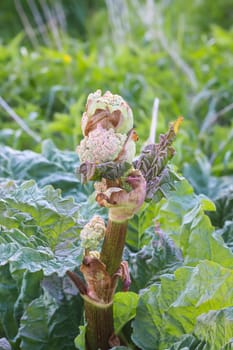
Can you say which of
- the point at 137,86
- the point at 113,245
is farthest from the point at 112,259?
the point at 137,86

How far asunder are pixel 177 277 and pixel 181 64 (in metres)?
1.79

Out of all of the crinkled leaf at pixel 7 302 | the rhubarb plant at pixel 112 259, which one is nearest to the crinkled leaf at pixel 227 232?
the rhubarb plant at pixel 112 259

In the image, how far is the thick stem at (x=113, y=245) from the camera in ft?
2.49

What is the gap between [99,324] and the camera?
82cm

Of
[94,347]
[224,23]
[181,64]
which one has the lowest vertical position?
[94,347]

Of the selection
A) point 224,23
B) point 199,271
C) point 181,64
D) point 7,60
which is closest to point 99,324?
point 199,271

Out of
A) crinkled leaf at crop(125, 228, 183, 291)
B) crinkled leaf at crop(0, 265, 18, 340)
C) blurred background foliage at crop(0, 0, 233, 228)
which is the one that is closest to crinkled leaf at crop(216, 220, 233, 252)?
crinkled leaf at crop(125, 228, 183, 291)

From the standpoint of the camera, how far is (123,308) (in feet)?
2.83

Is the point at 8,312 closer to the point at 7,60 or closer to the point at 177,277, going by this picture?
the point at 177,277

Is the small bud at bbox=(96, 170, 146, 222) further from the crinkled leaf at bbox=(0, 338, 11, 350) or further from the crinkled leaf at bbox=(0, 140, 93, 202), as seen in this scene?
the crinkled leaf at bbox=(0, 140, 93, 202)

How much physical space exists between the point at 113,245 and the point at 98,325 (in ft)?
0.40

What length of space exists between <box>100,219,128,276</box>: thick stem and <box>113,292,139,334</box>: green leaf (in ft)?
0.28

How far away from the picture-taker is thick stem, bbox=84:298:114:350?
2.61ft

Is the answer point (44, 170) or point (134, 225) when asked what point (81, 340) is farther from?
point (44, 170)
